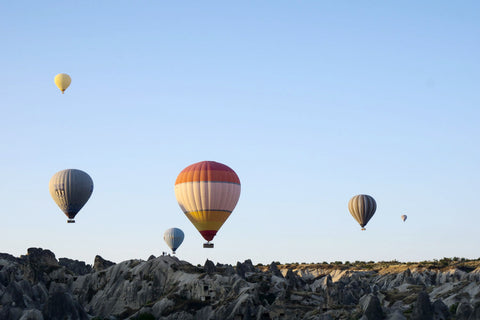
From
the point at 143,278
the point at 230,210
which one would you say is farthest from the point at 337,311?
the point at 143,278

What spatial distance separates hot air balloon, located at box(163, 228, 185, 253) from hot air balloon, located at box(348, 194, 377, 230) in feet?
164

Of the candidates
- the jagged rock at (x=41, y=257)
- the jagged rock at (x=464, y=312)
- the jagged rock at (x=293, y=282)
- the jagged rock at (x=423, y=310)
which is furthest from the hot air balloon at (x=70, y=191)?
the jagged rock at (x=464, y=312)

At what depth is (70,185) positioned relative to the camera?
128125 millimetres

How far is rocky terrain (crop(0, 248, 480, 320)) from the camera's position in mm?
100750

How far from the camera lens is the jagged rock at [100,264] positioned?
14825 centimetres

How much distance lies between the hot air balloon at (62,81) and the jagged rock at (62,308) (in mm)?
36680

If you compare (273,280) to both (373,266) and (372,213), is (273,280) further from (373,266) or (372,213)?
(373,266)

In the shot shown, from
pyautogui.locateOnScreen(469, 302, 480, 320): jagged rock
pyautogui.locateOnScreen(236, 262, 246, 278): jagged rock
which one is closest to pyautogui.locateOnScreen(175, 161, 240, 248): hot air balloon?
pyautogui.locateOnScreen(236, 262, 246, 278): jagged rock

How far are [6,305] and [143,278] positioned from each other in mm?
26770

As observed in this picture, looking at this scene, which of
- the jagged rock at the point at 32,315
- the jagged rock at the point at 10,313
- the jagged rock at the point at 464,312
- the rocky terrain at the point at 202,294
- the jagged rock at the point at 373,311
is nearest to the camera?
the jagged rock at the point at 464,312

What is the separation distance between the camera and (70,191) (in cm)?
12762

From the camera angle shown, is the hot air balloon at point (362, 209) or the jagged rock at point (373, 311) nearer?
the jagged rock at point (373, 311)

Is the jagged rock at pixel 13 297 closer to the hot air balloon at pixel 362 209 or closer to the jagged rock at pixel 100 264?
the jagged rock at pixel 100 264

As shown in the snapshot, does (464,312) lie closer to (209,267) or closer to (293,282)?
(293,282)
